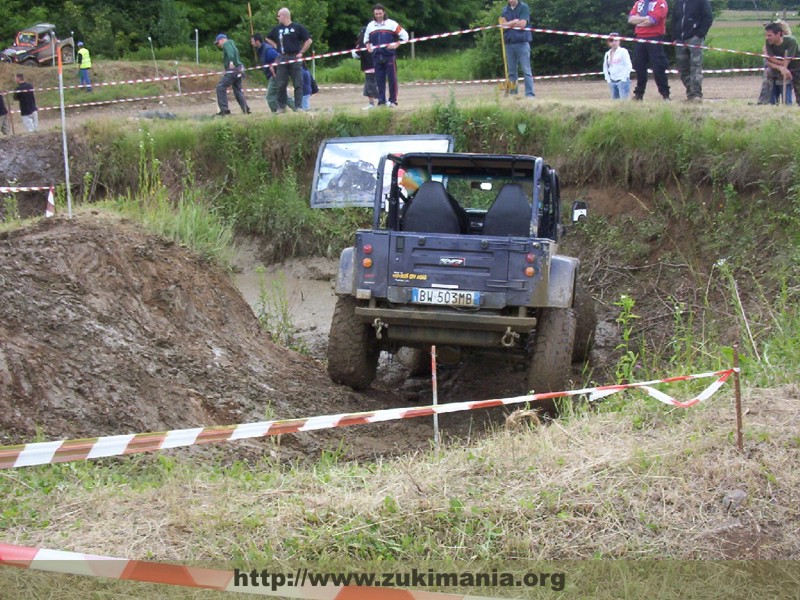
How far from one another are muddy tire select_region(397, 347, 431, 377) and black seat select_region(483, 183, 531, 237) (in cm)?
198

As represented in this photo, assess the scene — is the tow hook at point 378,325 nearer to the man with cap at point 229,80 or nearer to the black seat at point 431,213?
the black seat at point 431,213

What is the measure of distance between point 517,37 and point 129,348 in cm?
986

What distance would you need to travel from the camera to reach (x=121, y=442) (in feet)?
15.8

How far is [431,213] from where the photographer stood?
9.25 meters

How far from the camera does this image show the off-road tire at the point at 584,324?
10141 mm

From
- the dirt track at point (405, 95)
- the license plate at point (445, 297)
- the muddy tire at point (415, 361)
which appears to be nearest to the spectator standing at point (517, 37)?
the dirt track at point (405, 95)

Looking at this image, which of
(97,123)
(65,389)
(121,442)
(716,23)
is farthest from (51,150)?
(716,23)

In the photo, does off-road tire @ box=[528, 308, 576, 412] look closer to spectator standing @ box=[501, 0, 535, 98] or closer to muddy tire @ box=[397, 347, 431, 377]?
muddy tire @ box=[397, 347, 431, 377]

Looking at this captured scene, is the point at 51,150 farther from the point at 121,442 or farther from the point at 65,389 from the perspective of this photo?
the point at 121,442

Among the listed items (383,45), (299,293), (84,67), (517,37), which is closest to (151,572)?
(299,293)

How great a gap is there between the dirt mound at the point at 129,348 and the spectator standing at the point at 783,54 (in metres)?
8.22

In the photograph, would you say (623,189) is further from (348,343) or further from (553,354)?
(348,343)

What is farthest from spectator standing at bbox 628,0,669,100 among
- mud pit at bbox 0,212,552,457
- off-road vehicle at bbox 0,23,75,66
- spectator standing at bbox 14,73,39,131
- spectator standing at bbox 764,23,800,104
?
off-road vehicle at bbox 0,23,75,66

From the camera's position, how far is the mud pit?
7.18 metres
